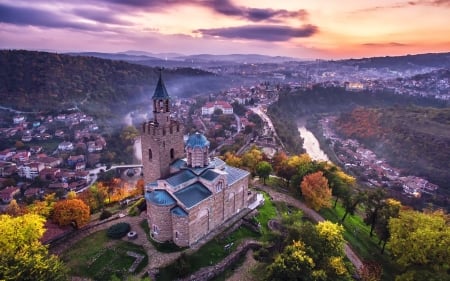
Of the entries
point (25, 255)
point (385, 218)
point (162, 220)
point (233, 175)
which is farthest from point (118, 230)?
point (385, 218)

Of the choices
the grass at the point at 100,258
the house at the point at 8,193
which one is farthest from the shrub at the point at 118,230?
the house at the point at 8,193

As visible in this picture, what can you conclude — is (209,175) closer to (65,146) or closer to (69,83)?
(65,146)

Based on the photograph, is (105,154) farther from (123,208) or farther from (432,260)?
(432,260)

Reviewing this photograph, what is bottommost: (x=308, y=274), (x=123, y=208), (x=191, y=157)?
(x=123, y=208)

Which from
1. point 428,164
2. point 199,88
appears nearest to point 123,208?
point 428,164

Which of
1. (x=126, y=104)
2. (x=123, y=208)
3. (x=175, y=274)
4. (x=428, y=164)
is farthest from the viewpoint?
(x=126, y=104)

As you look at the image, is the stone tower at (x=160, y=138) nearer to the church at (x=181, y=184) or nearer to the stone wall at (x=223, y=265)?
the church at (x=181, y=184)

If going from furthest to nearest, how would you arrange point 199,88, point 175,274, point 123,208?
point 199,88
point 123,208
point 175,274
